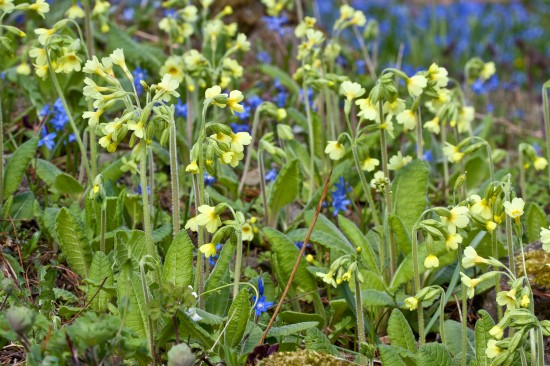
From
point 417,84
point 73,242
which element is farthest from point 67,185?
point 417,84

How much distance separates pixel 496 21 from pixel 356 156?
683 cm

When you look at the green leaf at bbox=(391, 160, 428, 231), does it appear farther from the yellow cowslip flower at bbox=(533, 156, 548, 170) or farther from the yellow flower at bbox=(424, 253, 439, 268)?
the yellow flower at bbox=(424, 253, 439, 268)

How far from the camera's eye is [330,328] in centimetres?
340

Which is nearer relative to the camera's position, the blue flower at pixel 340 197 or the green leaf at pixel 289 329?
the green leaf at pixel 289 329

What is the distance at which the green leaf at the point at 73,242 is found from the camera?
3219mm

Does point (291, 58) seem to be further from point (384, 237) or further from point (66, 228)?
point (66, 228)

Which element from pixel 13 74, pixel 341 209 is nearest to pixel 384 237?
pixel 341 209

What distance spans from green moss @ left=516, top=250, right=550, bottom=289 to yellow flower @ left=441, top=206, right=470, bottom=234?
2.31 ft

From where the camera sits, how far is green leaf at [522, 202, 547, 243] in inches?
152

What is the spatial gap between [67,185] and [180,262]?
42.6 inches

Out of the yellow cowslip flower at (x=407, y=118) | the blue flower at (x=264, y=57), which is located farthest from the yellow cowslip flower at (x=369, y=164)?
the blue flower at (x=264, y=57)

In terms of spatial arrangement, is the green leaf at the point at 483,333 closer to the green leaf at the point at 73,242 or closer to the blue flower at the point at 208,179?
the green leaf at the point at 73,242

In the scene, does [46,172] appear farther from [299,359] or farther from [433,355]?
[433,355]

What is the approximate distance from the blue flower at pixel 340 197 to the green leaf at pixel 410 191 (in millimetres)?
316
